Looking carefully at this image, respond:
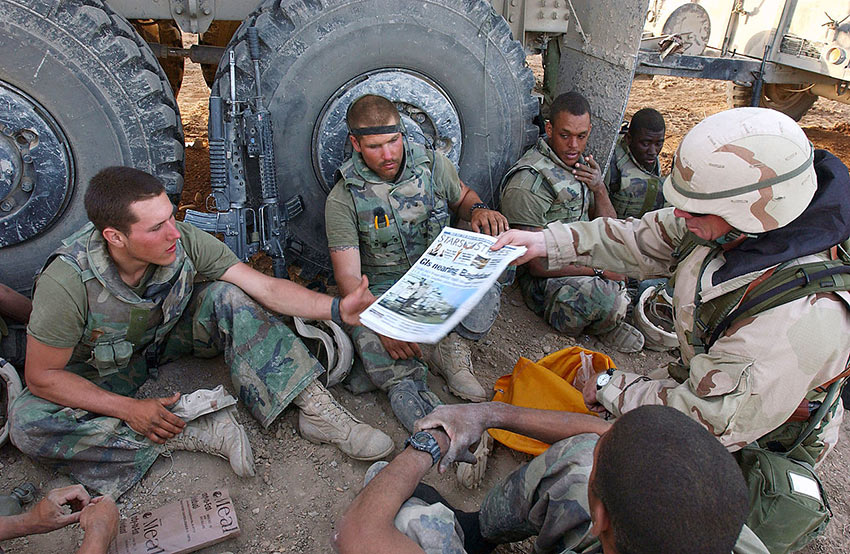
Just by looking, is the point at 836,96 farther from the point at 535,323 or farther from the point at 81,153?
the point at 81,153

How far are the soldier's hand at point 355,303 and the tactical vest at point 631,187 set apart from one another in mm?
2387

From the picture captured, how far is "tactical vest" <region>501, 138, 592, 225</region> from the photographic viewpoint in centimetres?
368

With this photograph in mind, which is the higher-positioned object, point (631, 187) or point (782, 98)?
point (782, 98)

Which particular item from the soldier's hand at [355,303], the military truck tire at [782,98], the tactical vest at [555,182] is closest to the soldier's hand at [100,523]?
the soldier's hand at [355,303]

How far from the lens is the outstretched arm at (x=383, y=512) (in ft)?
4.97

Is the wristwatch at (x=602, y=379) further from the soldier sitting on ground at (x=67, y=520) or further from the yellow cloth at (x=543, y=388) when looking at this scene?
the soldier sitting on ground at (x=67, y=520)

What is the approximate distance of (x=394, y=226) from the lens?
10.6 feet

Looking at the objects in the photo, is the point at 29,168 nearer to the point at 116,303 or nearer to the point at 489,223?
the point at 116,303

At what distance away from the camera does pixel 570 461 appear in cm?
178

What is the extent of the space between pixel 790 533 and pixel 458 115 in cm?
258

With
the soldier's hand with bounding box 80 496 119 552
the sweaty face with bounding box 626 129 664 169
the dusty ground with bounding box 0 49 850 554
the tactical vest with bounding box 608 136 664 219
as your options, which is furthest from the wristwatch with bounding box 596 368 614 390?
the sweaty face with bounding box 626 129 664 169

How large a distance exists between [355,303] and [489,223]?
920 mm

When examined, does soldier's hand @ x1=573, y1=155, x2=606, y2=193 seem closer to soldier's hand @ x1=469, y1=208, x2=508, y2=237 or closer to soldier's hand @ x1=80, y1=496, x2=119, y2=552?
soldier's hand @ x1=469, y1=208, x2=508, y2=237

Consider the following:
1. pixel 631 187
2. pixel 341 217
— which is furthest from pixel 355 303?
pixel 631 187
